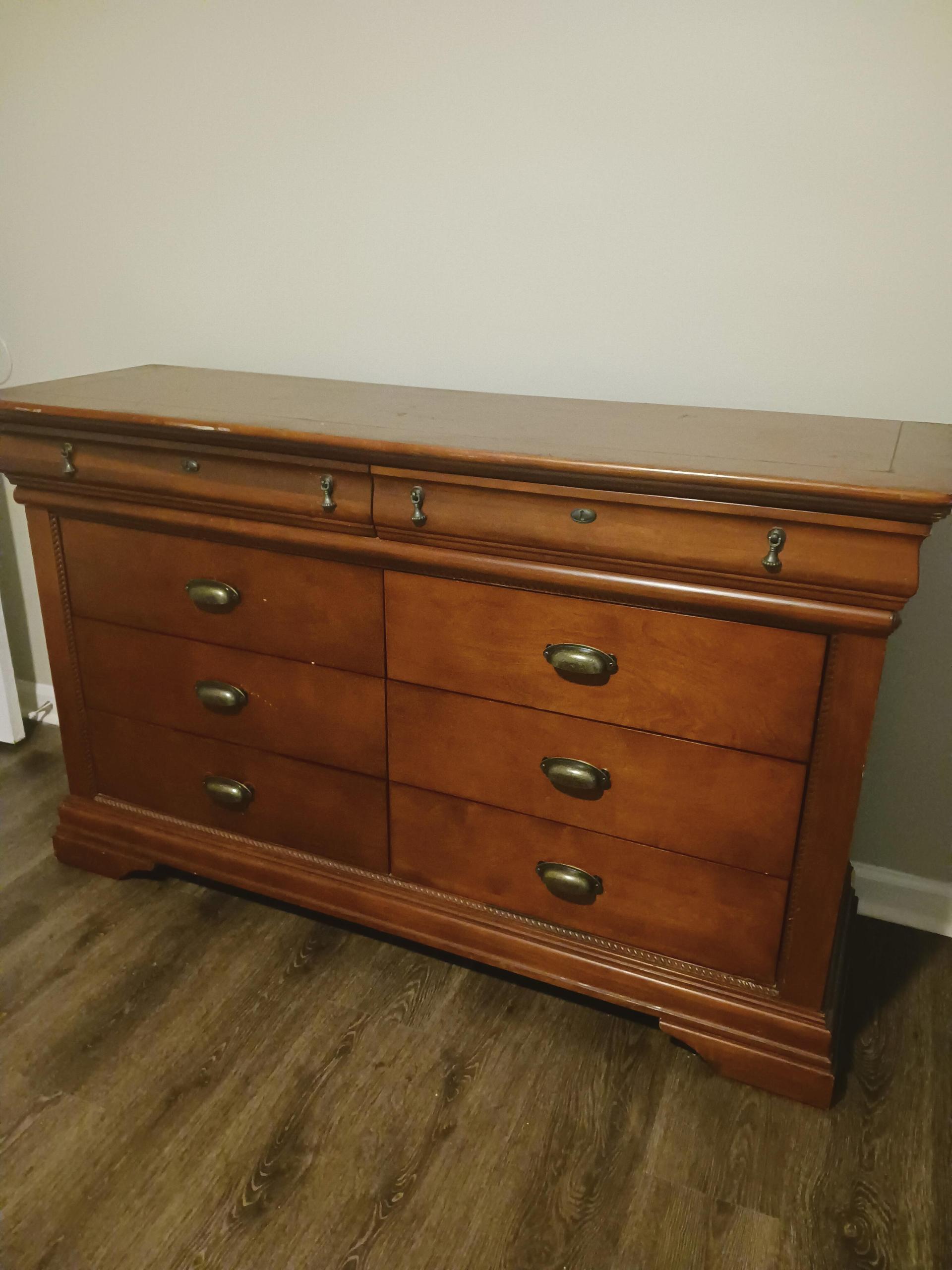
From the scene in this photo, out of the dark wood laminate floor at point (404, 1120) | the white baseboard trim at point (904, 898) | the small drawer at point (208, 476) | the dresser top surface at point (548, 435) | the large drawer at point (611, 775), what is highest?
the dresser top surface at point (548, 435)

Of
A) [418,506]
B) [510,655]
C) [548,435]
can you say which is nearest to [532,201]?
[548,435]

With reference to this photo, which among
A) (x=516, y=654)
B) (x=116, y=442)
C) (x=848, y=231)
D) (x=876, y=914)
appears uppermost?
(x=848, y=231)

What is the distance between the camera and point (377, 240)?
1817 mm

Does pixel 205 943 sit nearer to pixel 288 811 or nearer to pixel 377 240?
pixel 288 811

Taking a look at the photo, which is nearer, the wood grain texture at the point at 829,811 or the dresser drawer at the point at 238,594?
the wood grain texture at the point at 829,811

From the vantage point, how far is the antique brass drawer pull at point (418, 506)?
4.46 feet

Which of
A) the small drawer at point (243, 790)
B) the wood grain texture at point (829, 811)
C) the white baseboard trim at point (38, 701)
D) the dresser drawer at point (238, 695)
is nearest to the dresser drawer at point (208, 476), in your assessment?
the dresser drawer at point (238, 695)

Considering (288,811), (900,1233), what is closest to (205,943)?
(288,811)

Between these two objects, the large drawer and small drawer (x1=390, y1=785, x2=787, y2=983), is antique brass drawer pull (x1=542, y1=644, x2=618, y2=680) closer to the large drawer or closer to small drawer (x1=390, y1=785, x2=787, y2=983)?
the large drawer

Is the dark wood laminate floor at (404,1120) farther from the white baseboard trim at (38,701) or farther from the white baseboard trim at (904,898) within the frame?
the white baseboard trim at (38,701)

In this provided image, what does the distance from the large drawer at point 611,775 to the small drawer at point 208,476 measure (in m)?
0.31

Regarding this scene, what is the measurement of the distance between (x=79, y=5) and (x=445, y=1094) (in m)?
2.16

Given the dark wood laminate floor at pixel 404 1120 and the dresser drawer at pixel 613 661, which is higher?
the dresser drawer at pixel 613 661

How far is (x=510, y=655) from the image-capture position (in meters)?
1.42
